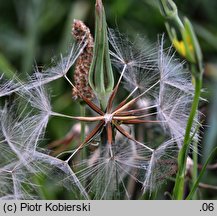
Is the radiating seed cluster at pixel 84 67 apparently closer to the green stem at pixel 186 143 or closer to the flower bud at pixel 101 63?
the flower bud at pixel 101 63

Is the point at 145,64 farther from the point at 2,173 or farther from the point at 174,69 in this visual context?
the point at 2,173

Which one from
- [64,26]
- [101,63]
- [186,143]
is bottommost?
[186,143]

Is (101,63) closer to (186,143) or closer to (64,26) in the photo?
(186,143)

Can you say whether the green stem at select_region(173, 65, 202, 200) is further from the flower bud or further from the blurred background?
the blurred background

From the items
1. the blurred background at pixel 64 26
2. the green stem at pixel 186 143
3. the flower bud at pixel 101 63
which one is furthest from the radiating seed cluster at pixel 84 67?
the blurred background at pixel 64 26

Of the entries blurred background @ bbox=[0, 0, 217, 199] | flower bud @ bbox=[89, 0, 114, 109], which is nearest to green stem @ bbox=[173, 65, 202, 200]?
flower bud @ bbox=[89, 0, 114, 109]

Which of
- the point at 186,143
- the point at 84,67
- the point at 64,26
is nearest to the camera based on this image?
the point at 186,143

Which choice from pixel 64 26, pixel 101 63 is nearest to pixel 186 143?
pixel 101 63

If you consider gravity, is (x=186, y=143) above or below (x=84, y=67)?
below
